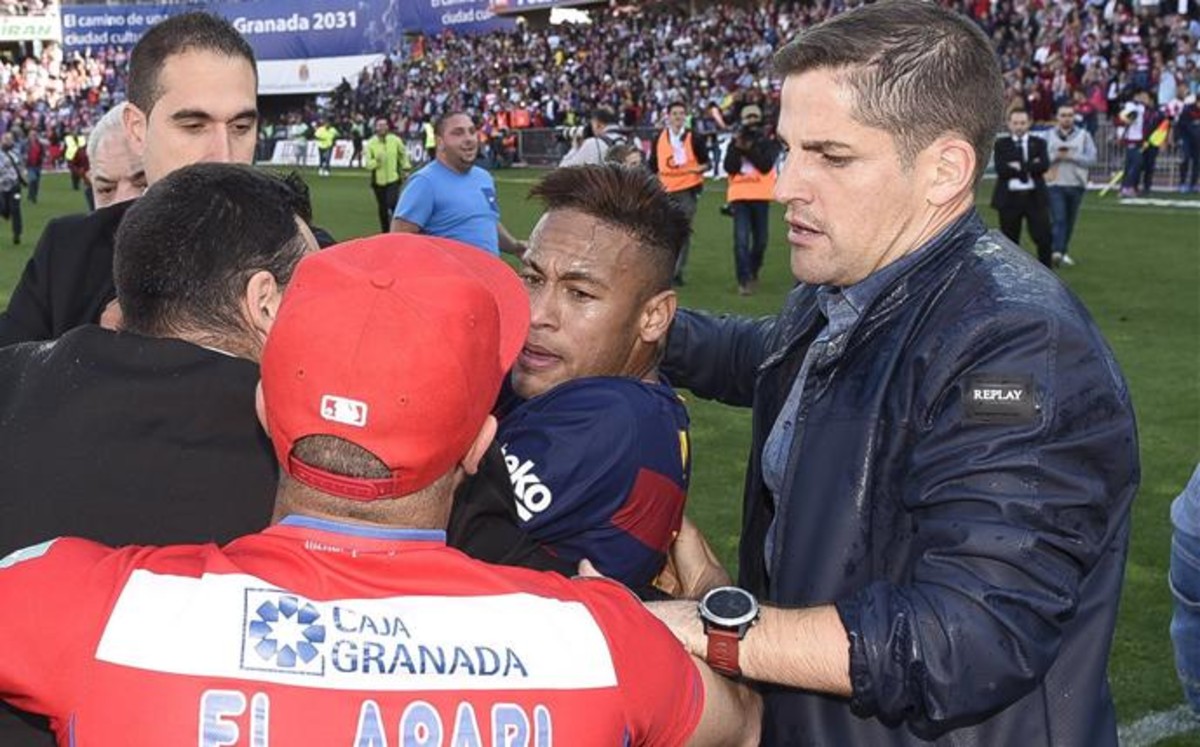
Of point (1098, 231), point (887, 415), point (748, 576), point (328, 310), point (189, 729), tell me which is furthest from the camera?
point (1098, 231)

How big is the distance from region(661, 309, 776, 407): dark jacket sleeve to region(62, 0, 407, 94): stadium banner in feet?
182

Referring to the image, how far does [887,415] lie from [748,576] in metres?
0.61

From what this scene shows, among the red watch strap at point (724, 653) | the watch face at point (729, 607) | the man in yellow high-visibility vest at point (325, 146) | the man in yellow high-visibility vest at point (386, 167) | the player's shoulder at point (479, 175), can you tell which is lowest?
the man in yellow high-visibility vest at point (325, 146)

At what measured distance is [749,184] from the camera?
14.1 meters

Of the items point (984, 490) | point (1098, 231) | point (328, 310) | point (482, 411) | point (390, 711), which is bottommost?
point (1098, 231)

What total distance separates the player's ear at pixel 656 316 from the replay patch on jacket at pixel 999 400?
42.0 inches

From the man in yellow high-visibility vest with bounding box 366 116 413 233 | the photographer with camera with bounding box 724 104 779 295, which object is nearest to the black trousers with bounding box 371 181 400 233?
the man in yellow high-visibility vest with bounding box 366 116 413 233

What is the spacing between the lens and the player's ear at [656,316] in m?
2.96

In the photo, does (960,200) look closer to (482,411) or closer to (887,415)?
(887,415)

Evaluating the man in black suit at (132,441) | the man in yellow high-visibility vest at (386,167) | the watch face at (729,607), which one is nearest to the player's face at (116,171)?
the man in black suit at (132,441)

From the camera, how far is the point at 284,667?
154 cm

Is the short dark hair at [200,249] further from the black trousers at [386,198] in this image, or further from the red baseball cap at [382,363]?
the black trousers at [386,198]

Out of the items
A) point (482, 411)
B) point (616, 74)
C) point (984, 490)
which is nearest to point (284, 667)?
point (482, 411)

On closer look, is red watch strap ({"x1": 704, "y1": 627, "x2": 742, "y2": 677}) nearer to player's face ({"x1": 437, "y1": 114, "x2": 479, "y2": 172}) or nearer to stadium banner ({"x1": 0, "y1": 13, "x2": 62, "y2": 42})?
player's face ({"x1": 437, "y1": 114, "x2": 479, "y2": 172})
